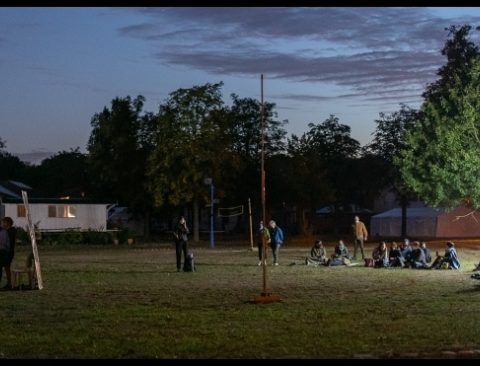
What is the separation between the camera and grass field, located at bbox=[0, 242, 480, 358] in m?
11.5

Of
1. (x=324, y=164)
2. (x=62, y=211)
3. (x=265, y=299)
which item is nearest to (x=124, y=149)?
(x=62, y=211)

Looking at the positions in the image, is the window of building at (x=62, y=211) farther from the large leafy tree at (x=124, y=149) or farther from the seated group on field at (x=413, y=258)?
the seated group on field at (x=413, y=258)

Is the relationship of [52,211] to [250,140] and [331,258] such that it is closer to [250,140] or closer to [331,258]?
[250,140]

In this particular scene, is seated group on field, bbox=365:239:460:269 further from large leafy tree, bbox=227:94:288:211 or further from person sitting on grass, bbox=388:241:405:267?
large leafy tree, bbox=227:94:288:211

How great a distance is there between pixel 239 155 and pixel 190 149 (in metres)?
7.97

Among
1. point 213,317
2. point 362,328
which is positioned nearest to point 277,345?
point 362,328

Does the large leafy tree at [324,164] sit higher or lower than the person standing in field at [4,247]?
higher

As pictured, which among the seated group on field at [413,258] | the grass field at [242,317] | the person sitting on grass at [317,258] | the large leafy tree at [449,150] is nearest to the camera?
the grass field at [242,317]

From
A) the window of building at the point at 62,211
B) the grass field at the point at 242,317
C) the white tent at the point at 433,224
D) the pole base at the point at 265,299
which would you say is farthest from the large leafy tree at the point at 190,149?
the pole base at the point at 265,299

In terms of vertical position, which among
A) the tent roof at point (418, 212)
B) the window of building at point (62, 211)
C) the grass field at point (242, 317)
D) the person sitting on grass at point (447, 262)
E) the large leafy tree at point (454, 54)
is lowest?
the grass field at point (242, 317)

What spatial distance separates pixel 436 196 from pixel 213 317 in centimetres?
3203

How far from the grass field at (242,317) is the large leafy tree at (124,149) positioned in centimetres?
4615

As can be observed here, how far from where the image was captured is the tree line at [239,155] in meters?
58.3

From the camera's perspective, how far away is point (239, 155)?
72125 mm
